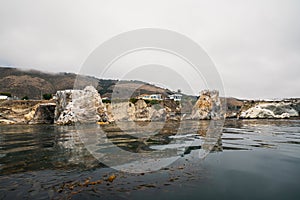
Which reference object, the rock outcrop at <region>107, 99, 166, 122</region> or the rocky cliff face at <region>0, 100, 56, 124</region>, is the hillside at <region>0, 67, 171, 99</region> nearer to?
the rock outcrop at <region>107, 99, 166, 122</region>

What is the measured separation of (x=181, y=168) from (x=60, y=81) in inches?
6252

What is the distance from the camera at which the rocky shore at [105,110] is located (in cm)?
4253

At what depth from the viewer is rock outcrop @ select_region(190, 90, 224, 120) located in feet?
264

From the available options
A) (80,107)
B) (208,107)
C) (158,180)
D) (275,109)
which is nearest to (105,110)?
(80,107)

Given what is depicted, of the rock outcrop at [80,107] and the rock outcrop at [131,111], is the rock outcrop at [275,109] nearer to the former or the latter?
the rock outcrop at [131,111]

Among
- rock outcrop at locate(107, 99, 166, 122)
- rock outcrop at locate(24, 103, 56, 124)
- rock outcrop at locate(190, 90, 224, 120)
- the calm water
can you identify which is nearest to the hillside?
rock outcrop at locate(107, 99, 166, 122)

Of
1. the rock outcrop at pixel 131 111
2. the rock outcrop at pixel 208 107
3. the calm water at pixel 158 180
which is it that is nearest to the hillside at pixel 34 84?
the rock outcrop at pixel 131 111

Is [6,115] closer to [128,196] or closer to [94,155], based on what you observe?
[94,155]

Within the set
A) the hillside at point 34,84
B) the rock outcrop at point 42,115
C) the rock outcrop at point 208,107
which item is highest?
the hillside at point 34,84

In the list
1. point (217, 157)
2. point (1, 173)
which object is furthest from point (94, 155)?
point (217, 157)

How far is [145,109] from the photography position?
241 ft

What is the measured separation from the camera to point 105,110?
156 ft

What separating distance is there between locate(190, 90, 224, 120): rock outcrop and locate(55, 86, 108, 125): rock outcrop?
157 feet

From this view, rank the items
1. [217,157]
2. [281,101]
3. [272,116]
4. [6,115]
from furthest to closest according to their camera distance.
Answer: [281,101], [272,116], [6,115], [217,157]
